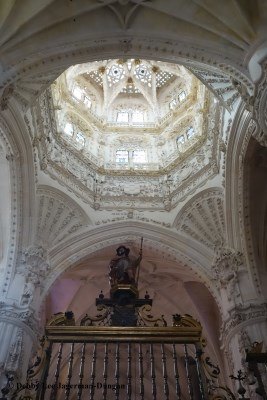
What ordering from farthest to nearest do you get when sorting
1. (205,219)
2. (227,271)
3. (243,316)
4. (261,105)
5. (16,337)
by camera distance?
(205,219) < (227,271) < (243,316) < (16,337) < (261,105)

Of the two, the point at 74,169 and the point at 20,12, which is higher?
the point at 74,169

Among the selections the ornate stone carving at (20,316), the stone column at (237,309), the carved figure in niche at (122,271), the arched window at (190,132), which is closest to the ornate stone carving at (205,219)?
the stone column at (237,309)

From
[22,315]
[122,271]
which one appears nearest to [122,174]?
[22,315]

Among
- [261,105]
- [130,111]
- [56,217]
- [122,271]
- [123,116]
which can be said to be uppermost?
[130,111]

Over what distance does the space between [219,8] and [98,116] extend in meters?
13.4

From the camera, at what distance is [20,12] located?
8.50 meters

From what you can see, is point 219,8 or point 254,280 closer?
point 219,8

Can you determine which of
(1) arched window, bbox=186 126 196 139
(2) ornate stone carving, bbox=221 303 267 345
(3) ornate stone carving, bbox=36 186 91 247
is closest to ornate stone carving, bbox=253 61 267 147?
(2) ornate stone carving, bbox=221 303 267 345

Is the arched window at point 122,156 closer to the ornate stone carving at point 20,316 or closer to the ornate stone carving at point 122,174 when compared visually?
the ornate stone carving at point 122,174

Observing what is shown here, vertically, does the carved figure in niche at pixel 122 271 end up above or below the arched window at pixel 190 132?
below

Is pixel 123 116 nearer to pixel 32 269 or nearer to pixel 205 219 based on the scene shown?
pixel 205 219

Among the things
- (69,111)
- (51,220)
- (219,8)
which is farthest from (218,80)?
(69,111)

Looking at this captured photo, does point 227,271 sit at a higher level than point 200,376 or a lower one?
higher

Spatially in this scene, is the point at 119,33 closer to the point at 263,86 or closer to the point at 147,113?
the point at 263,86
